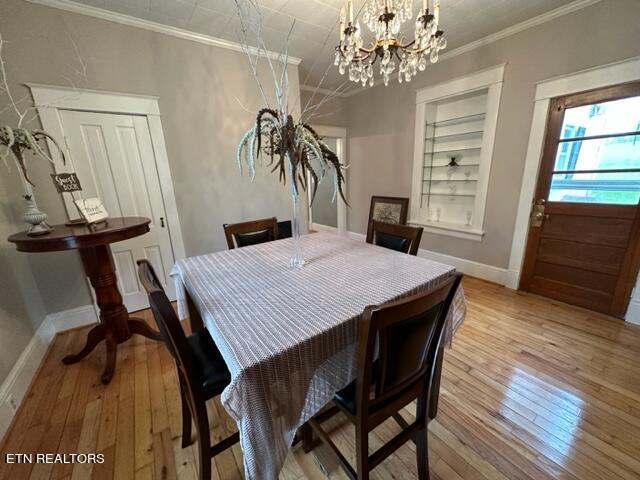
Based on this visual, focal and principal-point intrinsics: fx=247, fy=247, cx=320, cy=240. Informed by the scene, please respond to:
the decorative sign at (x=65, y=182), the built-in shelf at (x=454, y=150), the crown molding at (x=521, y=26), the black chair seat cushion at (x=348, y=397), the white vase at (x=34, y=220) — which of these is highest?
the crown molding at (x=521, y=26)

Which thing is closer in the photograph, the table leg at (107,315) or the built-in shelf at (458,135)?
the table leg at (107,315)

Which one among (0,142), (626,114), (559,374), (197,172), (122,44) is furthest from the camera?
(197,172)

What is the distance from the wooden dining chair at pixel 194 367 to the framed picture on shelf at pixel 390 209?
9.35ft

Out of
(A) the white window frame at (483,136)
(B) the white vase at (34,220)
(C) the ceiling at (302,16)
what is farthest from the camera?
(A) the white window frame at (483,136)

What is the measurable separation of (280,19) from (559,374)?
11.6 ft

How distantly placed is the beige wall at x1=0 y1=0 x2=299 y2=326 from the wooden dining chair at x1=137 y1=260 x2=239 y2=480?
1.86 metres

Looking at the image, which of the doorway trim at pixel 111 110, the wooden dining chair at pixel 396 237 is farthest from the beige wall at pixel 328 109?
the wooden dining chair at pixel 396 237

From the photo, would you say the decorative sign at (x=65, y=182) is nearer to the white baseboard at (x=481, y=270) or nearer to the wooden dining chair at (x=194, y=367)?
the wooden dining chair at (x=194, y=367)

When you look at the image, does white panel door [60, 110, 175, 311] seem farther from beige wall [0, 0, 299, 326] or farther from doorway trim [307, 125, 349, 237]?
doorway trim [307, 125, 349, 237]

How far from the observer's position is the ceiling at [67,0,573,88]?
6.55ft

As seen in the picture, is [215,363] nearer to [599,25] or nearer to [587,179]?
[587,179]

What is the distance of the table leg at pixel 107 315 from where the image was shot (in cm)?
176

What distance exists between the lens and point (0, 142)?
1541 mm

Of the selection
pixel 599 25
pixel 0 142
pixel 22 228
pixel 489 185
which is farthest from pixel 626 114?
pixel 22 228
